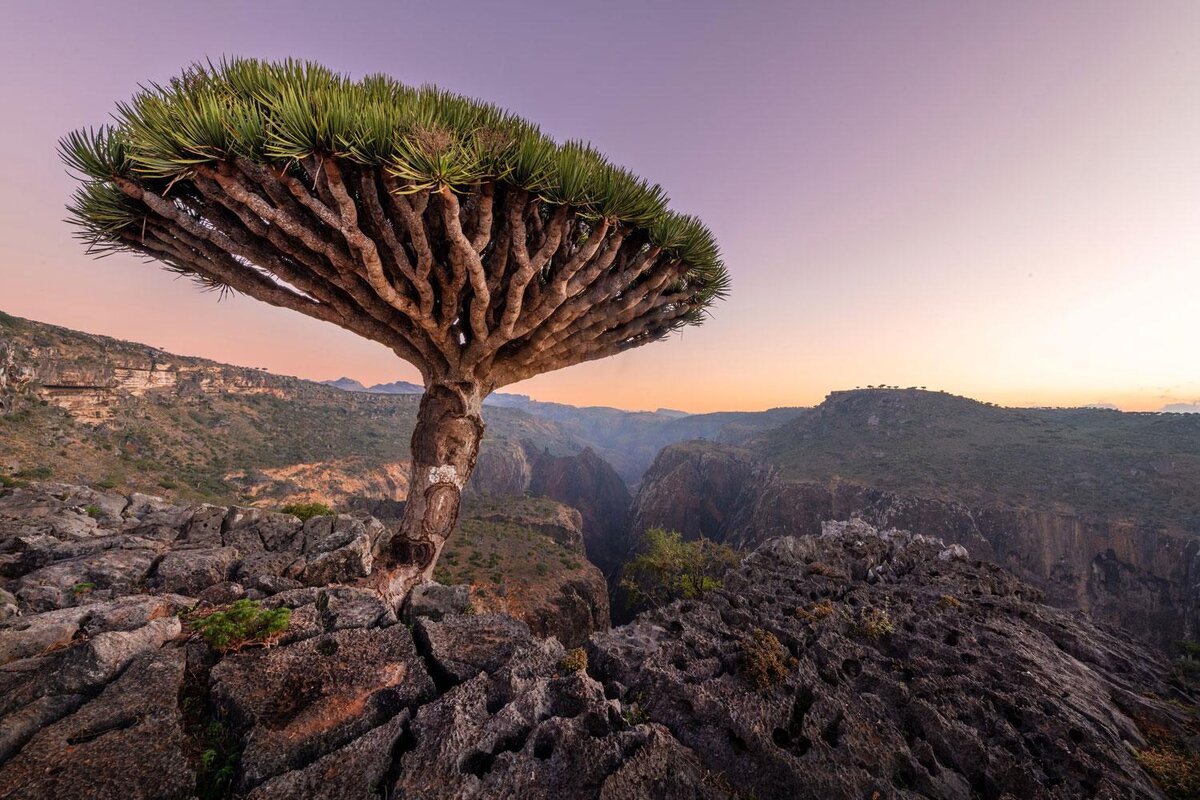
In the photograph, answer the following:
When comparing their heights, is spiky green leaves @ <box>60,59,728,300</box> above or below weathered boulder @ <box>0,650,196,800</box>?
above

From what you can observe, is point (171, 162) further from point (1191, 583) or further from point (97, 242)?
point (1191, 583)

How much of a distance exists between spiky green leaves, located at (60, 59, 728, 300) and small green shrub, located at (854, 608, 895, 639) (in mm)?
8698

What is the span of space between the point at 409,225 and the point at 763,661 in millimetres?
7711

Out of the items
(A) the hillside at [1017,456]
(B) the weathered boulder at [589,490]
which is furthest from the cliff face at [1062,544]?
(B) the weathered boulder at [589,490]

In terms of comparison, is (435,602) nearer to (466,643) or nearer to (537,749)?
(466,643)

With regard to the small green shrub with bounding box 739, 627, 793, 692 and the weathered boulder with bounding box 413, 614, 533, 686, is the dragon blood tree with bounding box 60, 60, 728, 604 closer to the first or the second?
the weathered boulder with bounding box 413, 614, 533, 686

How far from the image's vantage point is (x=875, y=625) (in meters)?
6.92

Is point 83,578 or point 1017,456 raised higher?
point 83,578

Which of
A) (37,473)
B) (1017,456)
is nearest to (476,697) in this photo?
(37,473)

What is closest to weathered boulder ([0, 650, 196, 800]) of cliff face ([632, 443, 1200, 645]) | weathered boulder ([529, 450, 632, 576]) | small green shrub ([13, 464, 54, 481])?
small green shrub ([13, 464, 54, 481])

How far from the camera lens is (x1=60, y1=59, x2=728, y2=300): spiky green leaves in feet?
15.1

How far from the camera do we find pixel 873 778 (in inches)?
151

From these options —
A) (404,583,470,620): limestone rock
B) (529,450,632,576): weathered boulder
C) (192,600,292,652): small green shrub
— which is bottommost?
(529,450,632,576): weathered boulder

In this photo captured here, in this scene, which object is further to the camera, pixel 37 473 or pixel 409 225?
pixel 37 473
